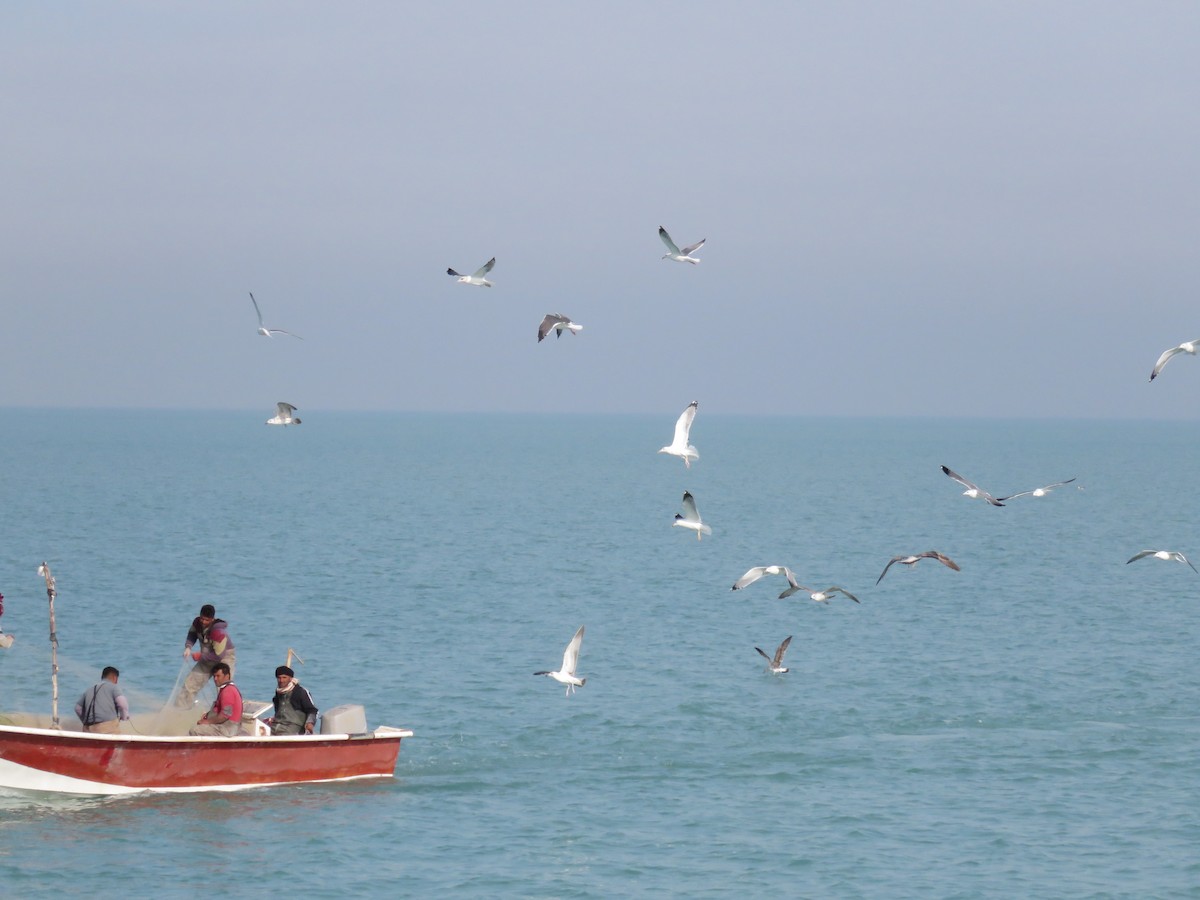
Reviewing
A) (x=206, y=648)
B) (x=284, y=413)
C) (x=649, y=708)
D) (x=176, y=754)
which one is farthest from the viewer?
(x=649, y=708)

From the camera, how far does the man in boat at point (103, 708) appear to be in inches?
960

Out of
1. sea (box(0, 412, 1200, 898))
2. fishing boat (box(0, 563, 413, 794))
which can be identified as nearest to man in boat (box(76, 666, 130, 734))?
fishing boat (box(0, 563, 413, 794))

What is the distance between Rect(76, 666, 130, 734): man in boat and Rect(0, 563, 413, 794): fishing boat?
0.23 metres

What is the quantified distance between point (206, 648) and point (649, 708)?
1229 cm

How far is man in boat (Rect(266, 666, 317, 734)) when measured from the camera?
25.2m

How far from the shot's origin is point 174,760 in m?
25.2

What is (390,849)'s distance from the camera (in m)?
24.0

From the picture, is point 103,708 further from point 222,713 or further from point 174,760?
point 222,713

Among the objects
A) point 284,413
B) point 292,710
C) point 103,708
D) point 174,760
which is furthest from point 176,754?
point 284,413

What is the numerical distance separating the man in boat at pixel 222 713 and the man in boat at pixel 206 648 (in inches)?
7.7

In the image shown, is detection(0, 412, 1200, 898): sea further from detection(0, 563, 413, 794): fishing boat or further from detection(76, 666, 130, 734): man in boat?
detection(76, 666, 130, 734): man in boat

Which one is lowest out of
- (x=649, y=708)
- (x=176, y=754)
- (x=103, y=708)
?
(x=176, y=754)

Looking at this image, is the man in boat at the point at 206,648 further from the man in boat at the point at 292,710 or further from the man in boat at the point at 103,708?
the man in boat at the point at 103,708

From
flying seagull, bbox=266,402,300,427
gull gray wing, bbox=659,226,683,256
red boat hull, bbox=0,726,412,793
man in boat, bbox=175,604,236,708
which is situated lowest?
red boat hull, bbox=0,726,412,793
